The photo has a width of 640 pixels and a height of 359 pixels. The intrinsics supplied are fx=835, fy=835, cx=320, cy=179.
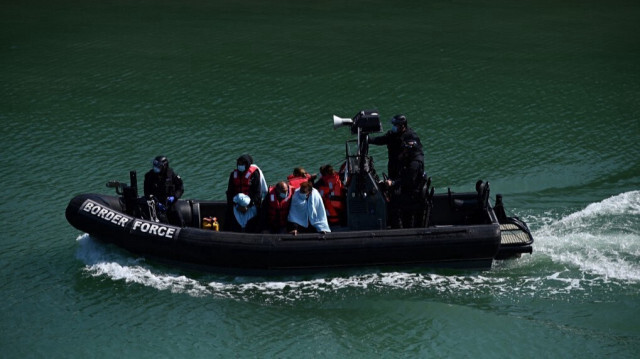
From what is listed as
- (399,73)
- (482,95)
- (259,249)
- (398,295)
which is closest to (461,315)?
(398,295)

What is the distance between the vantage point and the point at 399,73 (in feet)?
57.5

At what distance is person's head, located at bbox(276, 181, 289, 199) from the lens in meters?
9.45

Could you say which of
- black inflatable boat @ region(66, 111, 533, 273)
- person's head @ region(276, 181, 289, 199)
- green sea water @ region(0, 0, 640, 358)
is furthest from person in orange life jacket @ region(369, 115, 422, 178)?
green sea water @ region(0, 0, 640, 358)

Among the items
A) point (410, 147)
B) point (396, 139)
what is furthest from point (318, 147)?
point (410, 147)

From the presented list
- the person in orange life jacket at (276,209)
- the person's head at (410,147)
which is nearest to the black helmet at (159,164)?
the person in orange life jacket at (276,209)

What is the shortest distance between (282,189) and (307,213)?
39 centimetres

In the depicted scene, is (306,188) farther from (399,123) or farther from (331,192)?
(399,123)

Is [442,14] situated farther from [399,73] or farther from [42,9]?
[42,9]

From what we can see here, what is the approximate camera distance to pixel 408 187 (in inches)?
376

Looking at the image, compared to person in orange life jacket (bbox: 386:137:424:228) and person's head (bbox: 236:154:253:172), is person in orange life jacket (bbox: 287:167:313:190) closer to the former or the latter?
person's head (bbox: 236:154:253:172)

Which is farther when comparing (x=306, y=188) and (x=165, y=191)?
(x=165, y=191)

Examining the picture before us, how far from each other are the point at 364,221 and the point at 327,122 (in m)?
5.44

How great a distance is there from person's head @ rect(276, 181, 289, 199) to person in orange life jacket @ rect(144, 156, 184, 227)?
4.10ft

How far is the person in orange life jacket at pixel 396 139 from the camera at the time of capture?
31.7 ft
